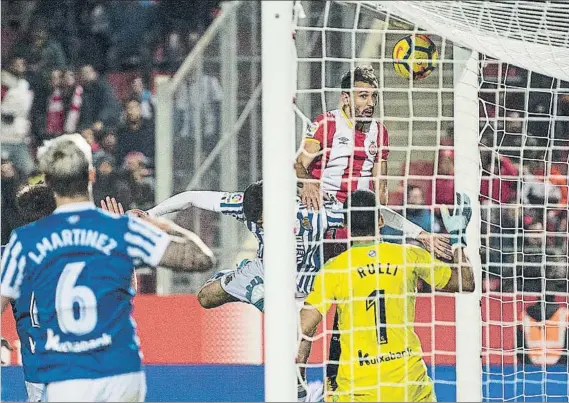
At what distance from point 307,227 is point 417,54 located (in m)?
1.12

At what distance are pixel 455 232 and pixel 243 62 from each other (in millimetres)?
5070

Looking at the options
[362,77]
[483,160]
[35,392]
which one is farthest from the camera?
[483,160]

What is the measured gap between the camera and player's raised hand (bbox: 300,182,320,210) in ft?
19.4

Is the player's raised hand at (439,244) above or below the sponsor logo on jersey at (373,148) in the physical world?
below

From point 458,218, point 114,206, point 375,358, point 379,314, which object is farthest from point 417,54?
point 114,206

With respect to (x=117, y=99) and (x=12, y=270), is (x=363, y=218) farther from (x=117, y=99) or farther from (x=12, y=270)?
(x=117, y=99)

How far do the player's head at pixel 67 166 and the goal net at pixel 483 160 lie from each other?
957mm

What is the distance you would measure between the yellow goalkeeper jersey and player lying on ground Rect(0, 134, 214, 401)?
125 centimetres

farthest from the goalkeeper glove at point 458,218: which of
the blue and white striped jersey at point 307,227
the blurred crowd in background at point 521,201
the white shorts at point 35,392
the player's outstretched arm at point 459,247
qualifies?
the blurred crowd in background at point 521,201

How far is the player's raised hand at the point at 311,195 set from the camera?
5914 mm

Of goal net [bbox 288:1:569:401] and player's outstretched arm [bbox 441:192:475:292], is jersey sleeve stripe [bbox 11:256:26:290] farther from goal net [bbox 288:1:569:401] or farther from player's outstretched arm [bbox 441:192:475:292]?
player's outstretched arm [bbox 441:192:475:292]

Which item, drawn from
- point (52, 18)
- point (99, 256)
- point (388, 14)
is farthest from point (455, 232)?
A: point (52, 18)

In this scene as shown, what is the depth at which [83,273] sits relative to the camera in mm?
3994

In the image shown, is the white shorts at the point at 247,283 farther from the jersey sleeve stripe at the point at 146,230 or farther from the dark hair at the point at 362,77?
the jersey sleeve stripe at the point at 146,230
